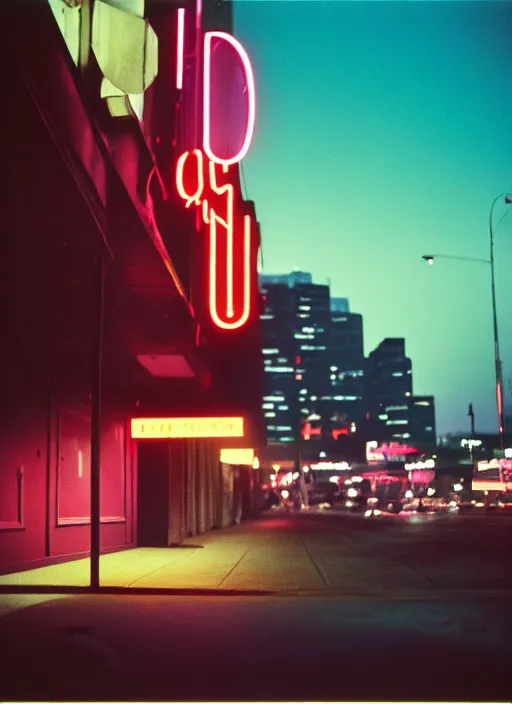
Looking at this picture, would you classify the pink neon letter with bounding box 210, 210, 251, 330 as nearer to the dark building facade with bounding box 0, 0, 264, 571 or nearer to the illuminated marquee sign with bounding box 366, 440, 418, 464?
the dark building facade with bounding box 0, 0, 264, 571

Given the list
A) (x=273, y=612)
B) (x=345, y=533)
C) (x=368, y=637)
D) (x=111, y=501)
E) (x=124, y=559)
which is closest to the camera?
(x=368, y=637)

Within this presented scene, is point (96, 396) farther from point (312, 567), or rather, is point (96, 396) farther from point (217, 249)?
point (217, 249)

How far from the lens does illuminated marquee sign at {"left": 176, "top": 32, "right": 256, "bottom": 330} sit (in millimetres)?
21578

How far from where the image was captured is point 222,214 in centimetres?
2406

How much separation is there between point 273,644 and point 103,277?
650 cm

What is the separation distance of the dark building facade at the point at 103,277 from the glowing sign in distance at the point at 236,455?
7.17 meters

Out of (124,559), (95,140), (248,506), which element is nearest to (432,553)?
(124,559)

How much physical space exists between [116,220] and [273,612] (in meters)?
5.94

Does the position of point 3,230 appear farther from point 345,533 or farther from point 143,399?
point 345,533

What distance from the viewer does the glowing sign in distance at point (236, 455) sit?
33875 mm

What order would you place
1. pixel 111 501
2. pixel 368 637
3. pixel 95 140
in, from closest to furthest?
1. pixel 368 637
2. pixel 95 140
3. pixel 111 501

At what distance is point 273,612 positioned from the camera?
10594 millimetres

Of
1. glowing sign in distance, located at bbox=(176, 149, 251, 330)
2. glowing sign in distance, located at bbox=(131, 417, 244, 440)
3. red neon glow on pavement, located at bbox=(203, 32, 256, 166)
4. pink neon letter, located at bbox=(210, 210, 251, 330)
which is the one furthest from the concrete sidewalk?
red neon glow on pavement, located at bbox=(203, 32, 256, 166)

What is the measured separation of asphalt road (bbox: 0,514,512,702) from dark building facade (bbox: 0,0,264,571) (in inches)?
125
